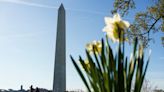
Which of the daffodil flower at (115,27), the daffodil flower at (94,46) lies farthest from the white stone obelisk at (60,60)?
the daffodil flower at (115,27)

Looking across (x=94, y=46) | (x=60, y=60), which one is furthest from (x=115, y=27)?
(x=60, y=60)

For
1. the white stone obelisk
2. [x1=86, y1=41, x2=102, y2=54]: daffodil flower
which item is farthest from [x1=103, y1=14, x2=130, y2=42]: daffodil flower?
the white stone obelisk

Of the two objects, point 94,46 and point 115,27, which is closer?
point 115,27

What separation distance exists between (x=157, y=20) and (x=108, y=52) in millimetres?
16439

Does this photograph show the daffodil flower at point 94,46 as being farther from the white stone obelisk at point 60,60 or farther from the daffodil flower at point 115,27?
the white stone obelisk at point 60,60

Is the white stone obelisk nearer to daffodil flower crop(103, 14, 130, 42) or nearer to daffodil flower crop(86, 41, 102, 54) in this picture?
daffodil flower crop(86, 41, 102, 54)

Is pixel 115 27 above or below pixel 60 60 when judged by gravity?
below

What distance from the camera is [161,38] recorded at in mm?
18969

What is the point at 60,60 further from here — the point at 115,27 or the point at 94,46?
the point at 115,27

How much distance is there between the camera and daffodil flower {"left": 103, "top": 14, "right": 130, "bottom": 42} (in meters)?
2.74

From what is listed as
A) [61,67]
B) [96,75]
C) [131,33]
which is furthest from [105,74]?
[131,33]

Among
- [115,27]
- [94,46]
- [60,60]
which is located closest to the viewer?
[115,27]

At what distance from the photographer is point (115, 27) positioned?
9.03 feet

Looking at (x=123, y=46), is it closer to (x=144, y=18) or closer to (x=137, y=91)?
(x=137, y=91)
